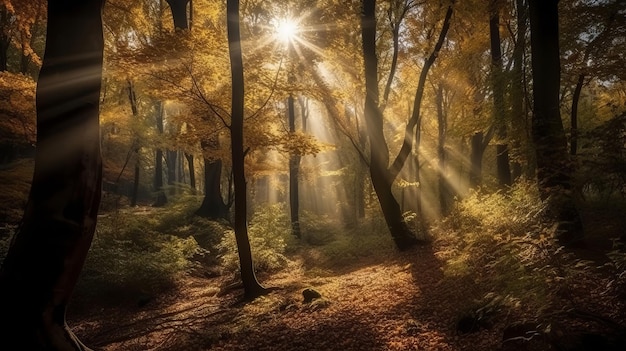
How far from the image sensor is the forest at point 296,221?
11.8ft

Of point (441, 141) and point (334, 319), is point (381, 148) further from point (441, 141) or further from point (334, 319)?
point (441, 141)

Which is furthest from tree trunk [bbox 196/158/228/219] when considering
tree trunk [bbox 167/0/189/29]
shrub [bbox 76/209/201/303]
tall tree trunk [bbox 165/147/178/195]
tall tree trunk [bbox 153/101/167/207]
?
tall tree trunk [bbox 165/147/178/195]

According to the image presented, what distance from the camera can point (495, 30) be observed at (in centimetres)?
1343

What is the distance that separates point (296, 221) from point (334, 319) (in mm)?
14170

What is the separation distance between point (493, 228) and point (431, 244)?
4.07 m

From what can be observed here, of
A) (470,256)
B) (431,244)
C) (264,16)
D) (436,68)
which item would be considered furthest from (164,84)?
(436,68)

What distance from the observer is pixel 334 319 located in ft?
22.1

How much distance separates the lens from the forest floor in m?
5.00

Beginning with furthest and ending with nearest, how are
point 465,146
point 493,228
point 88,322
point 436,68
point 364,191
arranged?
1. point 465,146
2. point 364,191
3. point 436,68
4. point 88,322
5. point 493,228

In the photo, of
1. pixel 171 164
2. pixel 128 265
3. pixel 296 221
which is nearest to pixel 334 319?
pixel 128 265

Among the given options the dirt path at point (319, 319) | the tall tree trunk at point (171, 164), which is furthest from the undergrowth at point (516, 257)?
the tall tree trunk at point (171, 164)

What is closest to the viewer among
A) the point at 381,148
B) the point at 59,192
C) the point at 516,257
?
the point at 59,192

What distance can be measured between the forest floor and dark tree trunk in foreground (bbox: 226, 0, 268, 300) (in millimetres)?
677

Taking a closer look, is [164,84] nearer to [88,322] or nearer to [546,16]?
[88,322]
